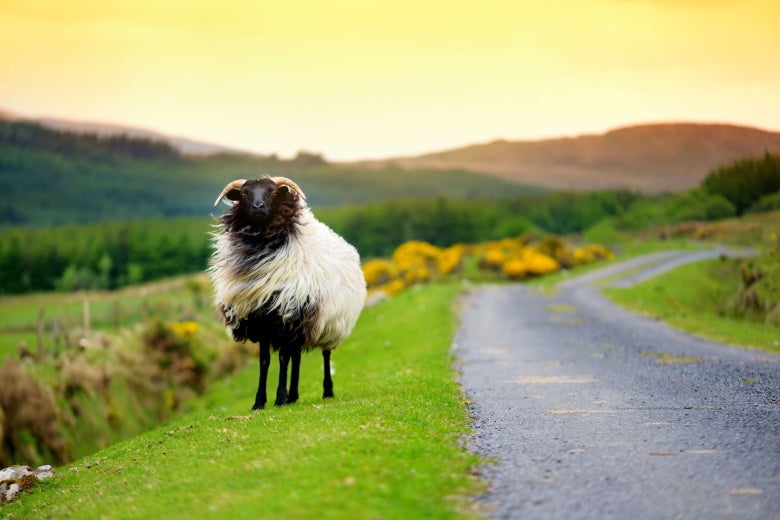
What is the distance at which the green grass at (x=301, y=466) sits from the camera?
7410 mm

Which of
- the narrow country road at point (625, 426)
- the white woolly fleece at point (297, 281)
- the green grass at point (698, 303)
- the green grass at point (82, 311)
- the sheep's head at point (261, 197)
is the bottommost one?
the green grass at point (82, 311)

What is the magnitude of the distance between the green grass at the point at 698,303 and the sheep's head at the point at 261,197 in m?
12.8

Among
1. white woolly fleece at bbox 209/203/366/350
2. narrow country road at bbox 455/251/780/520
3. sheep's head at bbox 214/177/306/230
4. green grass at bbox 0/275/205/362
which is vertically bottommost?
green grass at bbox 0/275/205/362

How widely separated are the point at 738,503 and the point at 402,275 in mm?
54601

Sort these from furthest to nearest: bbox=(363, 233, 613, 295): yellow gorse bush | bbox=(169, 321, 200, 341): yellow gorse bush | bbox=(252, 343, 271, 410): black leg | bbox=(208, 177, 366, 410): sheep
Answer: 1. bbox=(363, 233, 613, 295): yellow gorse bush
2. bbox=(169, 321, 200, 341): yellow gorse bush
3. bbox=(252, 343, 271, 410): black leg
4. bbox=(208, 177, 366, 410): sheep

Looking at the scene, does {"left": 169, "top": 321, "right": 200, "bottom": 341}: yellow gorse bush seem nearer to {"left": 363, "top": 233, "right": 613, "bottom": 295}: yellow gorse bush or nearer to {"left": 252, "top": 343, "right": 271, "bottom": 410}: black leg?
{"left": 363, "top": 233, "right": 613, "bottom": 295}: yellow gorse bush

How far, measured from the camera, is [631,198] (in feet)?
392

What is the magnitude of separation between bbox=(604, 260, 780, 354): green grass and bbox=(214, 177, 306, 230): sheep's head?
41.9 feet

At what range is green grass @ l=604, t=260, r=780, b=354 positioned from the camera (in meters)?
22.1

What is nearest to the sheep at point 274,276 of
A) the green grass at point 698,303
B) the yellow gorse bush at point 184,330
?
the green grass at point 698,303

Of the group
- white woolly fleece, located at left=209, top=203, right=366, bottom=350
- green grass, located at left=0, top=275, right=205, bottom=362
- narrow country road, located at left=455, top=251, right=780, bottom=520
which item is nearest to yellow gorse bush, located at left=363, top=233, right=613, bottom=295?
green grass, located at left=0, top=275, right=205, bottom=362

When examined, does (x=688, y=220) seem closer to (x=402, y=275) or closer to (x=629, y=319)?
(x=402, y=275)

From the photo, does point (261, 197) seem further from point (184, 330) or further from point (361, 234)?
point (361, 234)

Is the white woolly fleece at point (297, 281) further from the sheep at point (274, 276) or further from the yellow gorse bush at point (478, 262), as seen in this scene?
the yellow gorse bush at point (478, 262)
